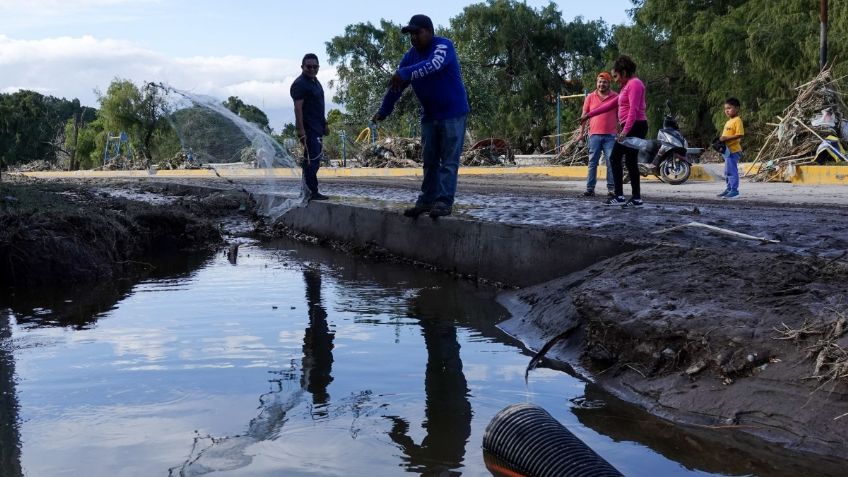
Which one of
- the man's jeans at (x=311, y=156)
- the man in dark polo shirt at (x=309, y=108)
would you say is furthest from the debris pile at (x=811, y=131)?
the man in dark polo shirt at (x=309, y=108)

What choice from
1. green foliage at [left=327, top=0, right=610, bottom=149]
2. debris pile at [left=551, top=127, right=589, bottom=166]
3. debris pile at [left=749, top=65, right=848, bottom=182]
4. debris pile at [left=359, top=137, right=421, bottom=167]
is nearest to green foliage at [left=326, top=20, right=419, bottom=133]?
green foliage at [left=327, top=0, right=610, bottom=149]

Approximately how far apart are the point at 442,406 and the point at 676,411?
99cm

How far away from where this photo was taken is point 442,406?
12.5 ft

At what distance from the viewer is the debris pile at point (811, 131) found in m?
16.9

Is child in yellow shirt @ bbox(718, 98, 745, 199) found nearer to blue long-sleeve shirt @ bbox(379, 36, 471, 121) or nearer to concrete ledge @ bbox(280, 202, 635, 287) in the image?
concrete ledge @ bbox(280, 202, 635, 287)

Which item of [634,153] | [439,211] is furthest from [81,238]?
[634,153]

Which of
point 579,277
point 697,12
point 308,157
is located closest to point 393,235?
point 308,157

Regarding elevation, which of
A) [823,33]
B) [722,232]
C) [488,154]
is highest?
[823,33]

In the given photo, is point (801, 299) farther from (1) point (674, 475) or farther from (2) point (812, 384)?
(1) point (674, 475)

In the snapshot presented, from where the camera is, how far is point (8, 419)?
11.8 ft

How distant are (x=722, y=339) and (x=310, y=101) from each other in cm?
736

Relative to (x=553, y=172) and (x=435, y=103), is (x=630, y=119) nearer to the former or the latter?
(x=435, y=103)

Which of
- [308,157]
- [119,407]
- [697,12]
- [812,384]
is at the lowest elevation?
[119,407]

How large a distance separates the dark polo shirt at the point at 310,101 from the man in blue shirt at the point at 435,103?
8.20ft
